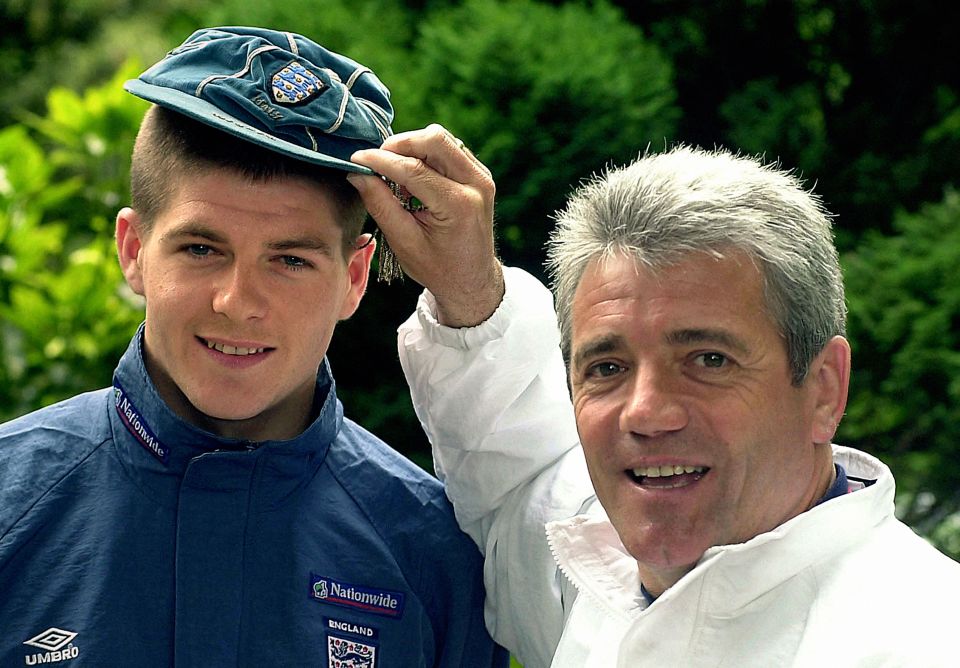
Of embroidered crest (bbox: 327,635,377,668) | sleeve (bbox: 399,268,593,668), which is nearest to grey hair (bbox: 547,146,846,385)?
sleeve (bbox: 399,268,593,668)

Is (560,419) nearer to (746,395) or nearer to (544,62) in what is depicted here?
(746,395)

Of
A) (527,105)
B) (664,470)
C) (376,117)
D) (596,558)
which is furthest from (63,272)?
(664,470)

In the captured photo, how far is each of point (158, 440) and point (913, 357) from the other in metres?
3.24

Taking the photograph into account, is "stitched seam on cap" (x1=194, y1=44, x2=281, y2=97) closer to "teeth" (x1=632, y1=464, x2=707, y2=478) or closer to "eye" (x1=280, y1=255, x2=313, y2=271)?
"eye" (x1=280, y1=255, x2=313, y2=271)

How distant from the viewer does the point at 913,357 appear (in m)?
4.77

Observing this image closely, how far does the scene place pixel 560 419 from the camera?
2.61 meters

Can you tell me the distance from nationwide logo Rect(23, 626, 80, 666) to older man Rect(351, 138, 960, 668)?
0.81 m

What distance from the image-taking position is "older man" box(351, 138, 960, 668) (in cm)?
195

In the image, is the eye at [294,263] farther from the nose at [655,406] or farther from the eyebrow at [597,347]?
the nose at [655,406]

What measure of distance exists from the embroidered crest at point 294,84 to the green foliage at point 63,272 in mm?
2809

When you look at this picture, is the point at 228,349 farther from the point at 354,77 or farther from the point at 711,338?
the point at 711,338

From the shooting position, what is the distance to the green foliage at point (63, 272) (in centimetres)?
492

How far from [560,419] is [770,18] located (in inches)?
158

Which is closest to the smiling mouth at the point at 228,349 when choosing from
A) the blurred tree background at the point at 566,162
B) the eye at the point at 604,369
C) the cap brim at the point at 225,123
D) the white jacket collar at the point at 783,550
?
the cap brim at the point at 225,123
